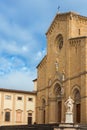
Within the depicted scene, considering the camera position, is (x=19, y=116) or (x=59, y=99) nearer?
(x=59, y=99)

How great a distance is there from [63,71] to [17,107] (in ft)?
35.9

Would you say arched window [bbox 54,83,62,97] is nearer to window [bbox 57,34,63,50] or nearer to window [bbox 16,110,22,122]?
window [bbox 57,34,63,50]

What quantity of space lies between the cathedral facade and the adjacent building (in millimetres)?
1852

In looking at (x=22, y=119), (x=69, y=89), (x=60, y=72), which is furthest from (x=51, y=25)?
(x=22, y=119)

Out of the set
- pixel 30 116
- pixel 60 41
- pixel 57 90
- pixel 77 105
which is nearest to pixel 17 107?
pixel 30 116

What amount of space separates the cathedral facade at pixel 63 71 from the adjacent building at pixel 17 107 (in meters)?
1.85

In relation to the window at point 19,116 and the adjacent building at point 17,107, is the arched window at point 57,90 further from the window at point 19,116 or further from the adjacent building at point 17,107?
the window at point 19,116

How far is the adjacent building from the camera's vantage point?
5097cm

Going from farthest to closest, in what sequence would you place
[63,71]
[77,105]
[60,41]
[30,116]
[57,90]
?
[30,116], [60,41], [57,90], [63,71], [77,105]

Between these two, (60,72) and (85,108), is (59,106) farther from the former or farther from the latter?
(85,108)

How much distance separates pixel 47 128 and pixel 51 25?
66.8 feet

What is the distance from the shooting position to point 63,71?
148 ft

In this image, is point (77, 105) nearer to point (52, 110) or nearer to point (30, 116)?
point (52, 110)

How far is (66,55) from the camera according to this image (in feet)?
148
